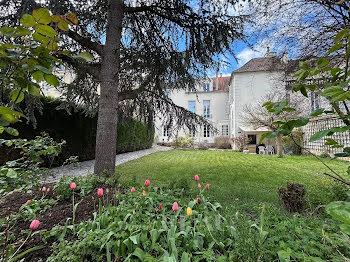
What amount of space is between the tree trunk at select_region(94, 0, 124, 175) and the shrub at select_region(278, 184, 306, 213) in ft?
11.7

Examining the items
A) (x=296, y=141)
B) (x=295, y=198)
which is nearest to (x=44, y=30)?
(x=295, y=198)

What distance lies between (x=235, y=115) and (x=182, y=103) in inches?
329

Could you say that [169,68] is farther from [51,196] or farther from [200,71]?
[51,196]

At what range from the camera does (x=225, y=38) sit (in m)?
4.74

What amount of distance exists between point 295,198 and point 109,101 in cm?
418

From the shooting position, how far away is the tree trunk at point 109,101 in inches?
175

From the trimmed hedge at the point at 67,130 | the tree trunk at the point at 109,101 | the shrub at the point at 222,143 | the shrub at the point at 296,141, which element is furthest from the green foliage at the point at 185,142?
the tree trunk at the point at 109,101

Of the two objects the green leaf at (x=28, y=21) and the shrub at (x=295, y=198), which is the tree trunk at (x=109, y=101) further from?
the green leaf at (x=28, y=21)

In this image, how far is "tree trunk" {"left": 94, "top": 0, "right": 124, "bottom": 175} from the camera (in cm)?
444

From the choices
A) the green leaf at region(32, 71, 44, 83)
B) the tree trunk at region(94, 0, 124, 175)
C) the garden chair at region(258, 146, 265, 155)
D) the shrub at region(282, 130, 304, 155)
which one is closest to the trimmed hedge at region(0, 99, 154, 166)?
the tree trunk at region(94, 0, 124, 175)

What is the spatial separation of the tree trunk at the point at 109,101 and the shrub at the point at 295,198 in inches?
141

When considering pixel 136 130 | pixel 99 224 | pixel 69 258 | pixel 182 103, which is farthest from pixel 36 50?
pixel 182 103

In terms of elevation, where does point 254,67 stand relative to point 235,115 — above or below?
above

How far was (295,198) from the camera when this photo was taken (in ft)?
9.25
